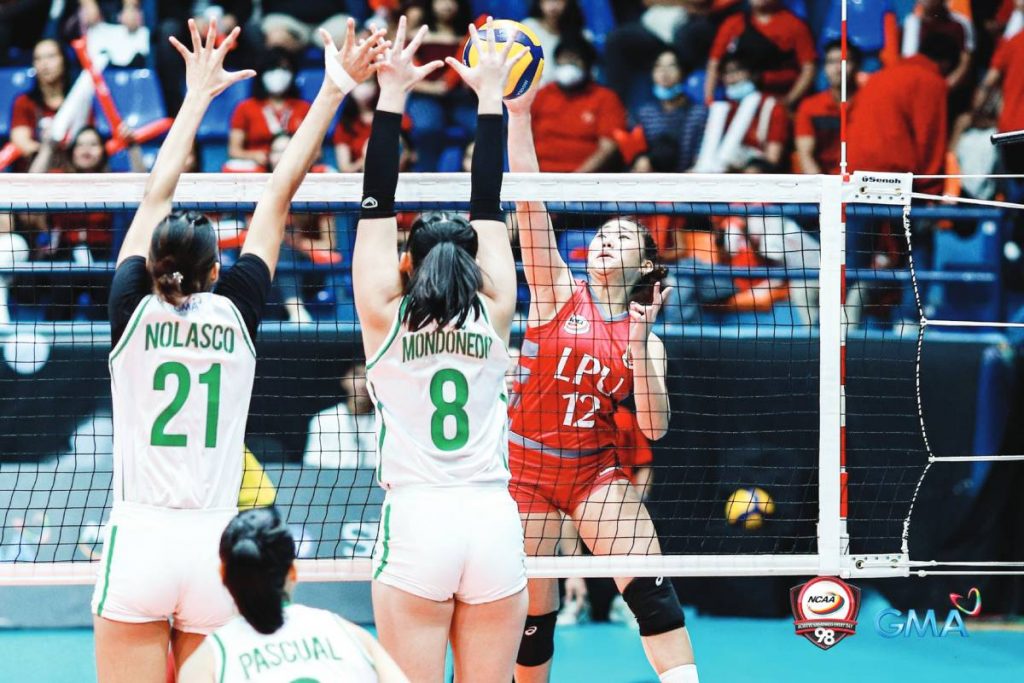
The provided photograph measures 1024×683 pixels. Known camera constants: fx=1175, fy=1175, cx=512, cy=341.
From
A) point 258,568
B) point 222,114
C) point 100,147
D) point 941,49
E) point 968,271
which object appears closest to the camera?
point 258,568

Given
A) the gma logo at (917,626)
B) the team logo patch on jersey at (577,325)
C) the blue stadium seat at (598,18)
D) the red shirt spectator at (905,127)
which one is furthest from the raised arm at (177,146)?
the blue stadium seat at (598,18)

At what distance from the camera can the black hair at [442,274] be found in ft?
11.4

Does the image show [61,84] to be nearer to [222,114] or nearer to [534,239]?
[222,114]

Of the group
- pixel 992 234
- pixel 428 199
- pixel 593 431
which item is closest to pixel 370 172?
pixel 428 199

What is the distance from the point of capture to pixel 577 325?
4.96 m

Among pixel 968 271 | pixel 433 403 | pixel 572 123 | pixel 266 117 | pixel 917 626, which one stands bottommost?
pixel 917 626

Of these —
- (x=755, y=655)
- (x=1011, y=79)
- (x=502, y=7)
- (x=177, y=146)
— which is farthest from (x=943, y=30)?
(x=177, y=146)

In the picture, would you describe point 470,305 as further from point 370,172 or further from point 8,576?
point 8,576

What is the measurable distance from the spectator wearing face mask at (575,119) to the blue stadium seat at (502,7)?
0.74 m

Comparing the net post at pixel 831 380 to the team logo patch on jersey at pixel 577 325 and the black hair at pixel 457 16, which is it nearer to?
the team logo patch on jersey at pixel 577 325

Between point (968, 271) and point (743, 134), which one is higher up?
point (743, 134)

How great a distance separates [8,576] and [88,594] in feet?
9.84

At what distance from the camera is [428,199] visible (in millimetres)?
4605

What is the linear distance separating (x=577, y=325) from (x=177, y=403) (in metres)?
2.07
